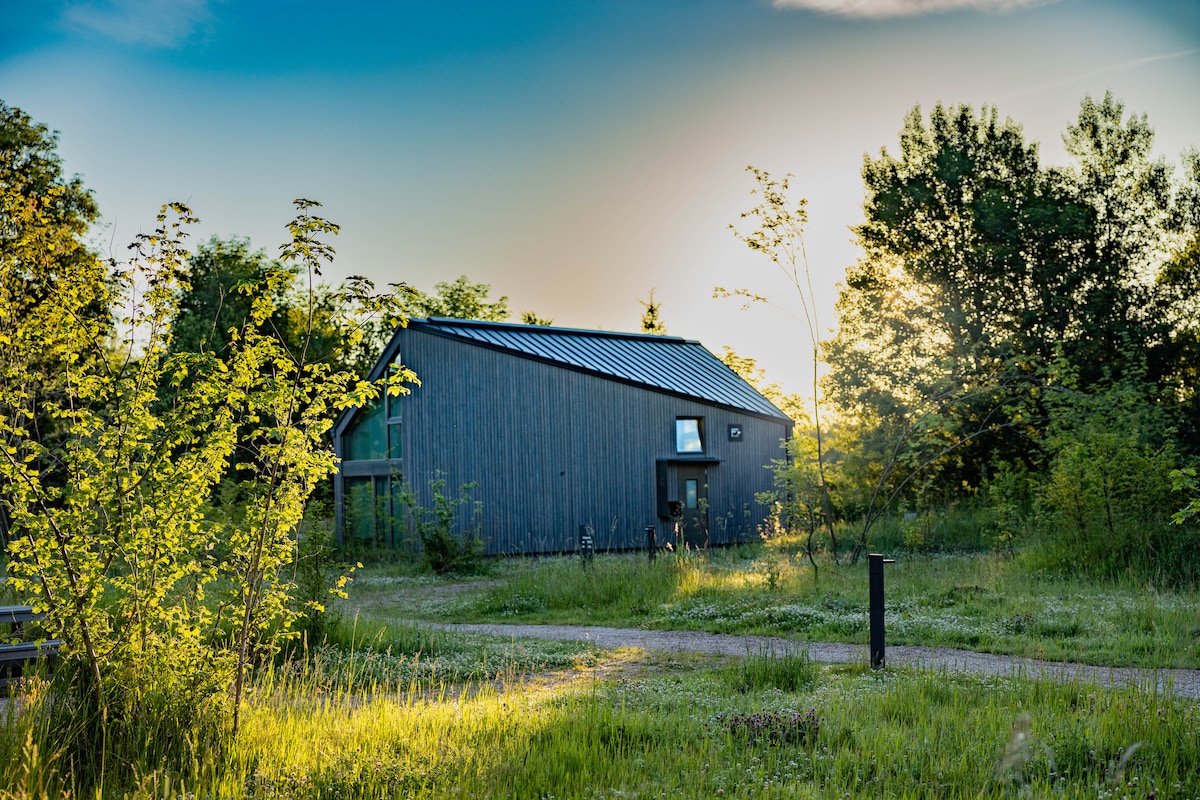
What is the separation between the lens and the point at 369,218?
18141 millimetres

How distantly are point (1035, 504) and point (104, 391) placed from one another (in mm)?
15219

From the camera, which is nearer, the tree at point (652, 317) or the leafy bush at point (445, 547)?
the leafy bush at point (445, 547)

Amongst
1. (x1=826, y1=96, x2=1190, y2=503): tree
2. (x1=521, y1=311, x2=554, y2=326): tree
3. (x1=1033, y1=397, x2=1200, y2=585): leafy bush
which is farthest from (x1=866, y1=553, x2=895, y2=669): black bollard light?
(x1=521, y1=311, x2=554, y2=326): tree

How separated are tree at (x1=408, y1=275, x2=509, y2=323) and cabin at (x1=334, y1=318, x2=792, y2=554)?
21675mm

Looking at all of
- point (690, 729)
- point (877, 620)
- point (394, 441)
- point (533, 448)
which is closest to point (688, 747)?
point (690, 729)

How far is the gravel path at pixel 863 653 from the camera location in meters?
6.82

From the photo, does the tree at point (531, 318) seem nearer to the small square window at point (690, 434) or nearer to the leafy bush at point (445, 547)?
the small square window at point (690, 434)

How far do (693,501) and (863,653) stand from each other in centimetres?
1595

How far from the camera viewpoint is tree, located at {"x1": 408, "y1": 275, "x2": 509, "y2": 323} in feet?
153

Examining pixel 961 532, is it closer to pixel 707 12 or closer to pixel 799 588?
pixel 799 588

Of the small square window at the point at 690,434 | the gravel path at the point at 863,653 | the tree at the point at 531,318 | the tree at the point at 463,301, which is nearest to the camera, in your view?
the gravel path at the point at 863,653

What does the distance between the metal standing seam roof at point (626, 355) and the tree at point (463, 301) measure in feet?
62.1

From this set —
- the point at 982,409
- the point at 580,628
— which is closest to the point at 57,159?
the point at 580,628

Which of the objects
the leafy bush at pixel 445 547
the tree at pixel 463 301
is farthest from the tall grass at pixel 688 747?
the tree at pixel 463 301
